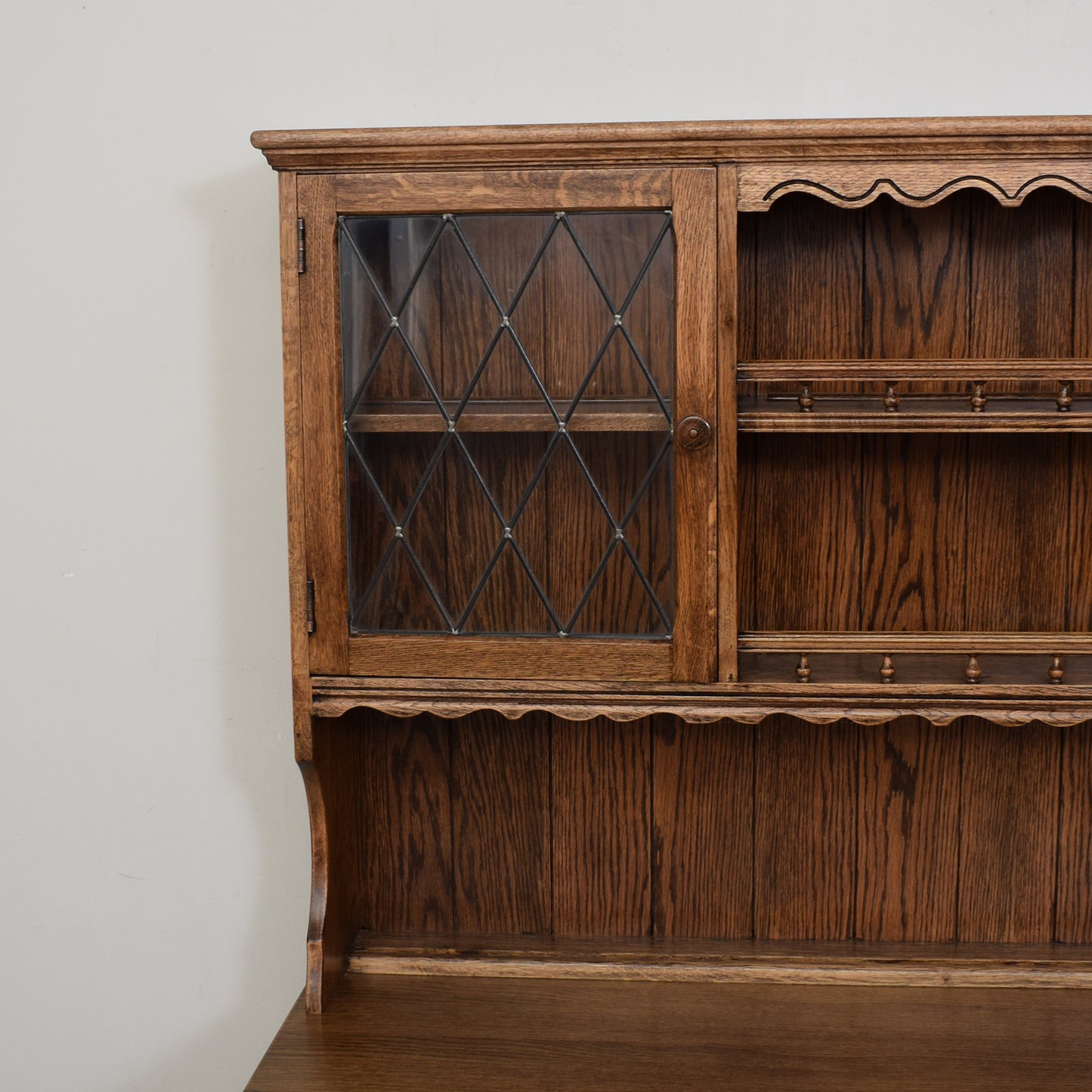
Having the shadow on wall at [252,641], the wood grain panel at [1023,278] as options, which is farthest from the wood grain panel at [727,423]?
the shadow on wall at [252,641]

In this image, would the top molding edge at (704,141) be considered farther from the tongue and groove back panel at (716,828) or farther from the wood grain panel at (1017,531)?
the tongue and groove back panel at (716,828)

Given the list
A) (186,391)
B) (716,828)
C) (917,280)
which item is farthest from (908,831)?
(186,391)

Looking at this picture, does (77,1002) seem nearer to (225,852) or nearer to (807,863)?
(225,852)

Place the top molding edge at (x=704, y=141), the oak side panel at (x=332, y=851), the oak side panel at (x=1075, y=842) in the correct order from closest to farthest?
the top molding edge at (x=704, y=141) < the oak side panel at (x=332, y=851) < the oak side panel at (x=1075, y=842)

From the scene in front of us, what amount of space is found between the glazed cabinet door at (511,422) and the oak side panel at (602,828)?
26 cm

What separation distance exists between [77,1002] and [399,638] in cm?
85

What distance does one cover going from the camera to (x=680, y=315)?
1.21 m

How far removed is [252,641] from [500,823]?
0.44m

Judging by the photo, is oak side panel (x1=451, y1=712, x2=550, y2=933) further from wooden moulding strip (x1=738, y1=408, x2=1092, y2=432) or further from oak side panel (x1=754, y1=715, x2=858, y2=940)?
wooden moulding strip (x1=738, y1=408, x2=1092, y2=432)

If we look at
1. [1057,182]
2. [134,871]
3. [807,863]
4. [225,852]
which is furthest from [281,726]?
[1057,182]

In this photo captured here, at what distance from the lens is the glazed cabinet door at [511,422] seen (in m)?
1.22

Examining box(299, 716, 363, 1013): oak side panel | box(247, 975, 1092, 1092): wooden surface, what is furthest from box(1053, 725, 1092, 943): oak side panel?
box(299, 716, 363, 1013): oak side panel

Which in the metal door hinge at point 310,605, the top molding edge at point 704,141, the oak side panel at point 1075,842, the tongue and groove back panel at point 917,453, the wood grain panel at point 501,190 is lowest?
the oak side panel at point 1075,842

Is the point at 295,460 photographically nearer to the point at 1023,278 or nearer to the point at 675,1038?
the point at 675,1038
